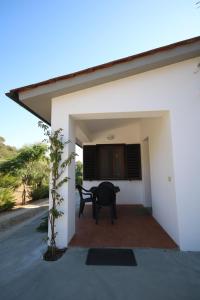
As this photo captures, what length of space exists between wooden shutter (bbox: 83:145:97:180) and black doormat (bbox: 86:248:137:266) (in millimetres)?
5157

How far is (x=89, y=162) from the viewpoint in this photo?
29.5ft

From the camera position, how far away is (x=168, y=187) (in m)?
4.42

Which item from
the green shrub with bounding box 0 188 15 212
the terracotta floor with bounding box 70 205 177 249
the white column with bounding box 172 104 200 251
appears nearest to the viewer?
the white column with bounding box 172 104 200 251

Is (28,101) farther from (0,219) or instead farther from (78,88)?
(0,219)

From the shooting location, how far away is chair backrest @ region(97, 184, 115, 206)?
5.79 m

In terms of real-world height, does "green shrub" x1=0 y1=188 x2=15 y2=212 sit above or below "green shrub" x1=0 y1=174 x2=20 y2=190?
below

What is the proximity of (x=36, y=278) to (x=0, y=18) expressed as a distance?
258 inches

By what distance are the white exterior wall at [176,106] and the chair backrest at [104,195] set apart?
7.63ft

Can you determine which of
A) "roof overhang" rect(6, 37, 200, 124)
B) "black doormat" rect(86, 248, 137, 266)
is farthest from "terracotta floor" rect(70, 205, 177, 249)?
"roof overhang" rect(6, 37, 200, 124)

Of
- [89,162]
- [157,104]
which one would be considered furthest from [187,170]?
[89,162]

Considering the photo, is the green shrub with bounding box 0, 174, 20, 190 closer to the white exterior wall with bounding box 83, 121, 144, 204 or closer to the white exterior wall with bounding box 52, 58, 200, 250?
the white exterior wall with bounding box 83, 121, 144, 204

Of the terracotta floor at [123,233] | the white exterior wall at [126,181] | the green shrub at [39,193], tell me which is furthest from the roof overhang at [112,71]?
the green shrub at [39,193]

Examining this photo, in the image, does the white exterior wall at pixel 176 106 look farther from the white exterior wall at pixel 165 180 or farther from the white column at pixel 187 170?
the white exterior wall at pixel 165 180

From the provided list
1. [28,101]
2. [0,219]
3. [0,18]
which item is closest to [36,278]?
[28,101]
